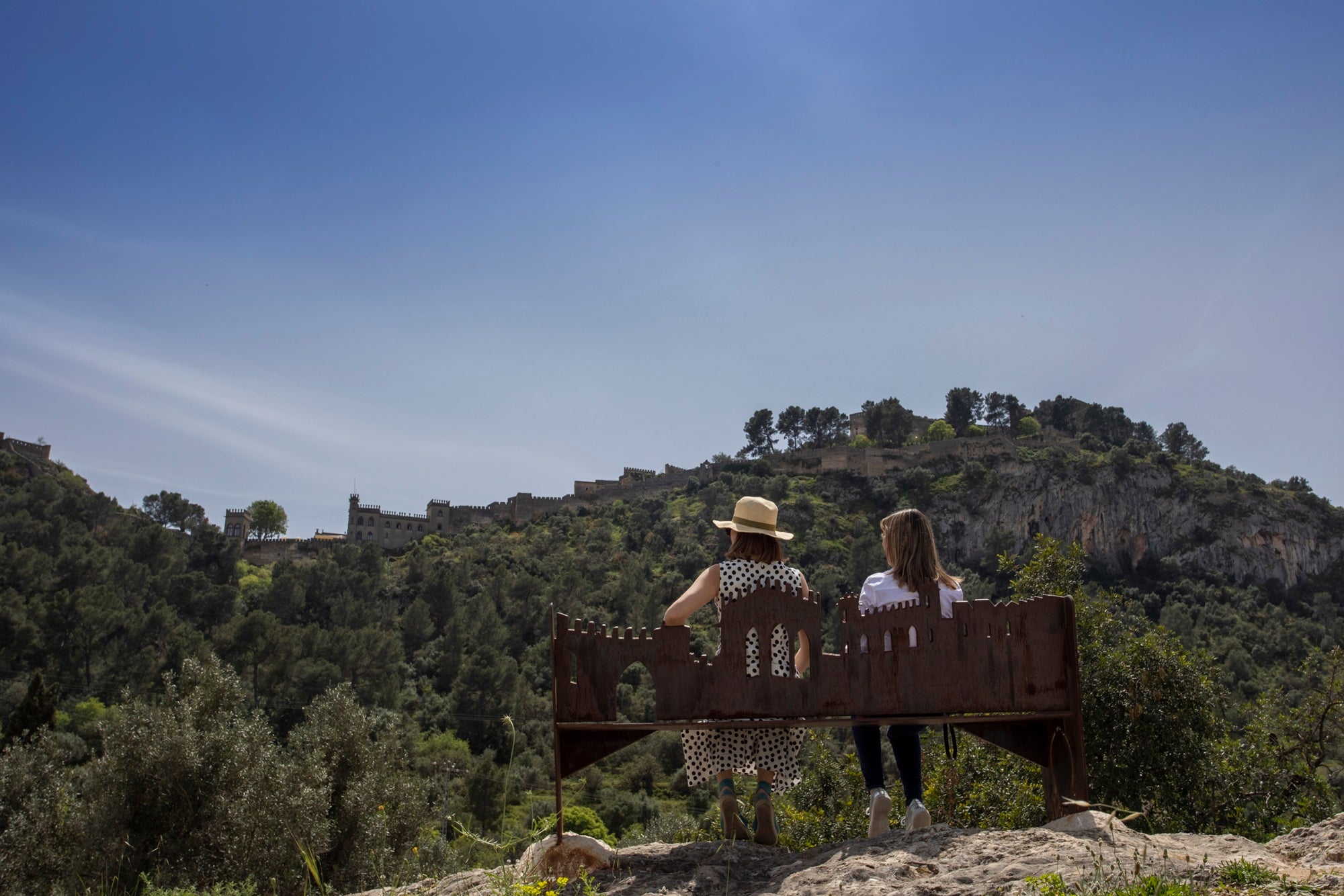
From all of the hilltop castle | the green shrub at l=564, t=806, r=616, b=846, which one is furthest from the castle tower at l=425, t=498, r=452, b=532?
the green shrub at l=564, t=806, r=616, b=846

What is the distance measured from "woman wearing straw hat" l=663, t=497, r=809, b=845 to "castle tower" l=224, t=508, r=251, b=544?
88001 mm

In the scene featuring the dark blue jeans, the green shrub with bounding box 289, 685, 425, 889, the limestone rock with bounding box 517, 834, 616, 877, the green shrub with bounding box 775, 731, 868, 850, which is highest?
the dark blue jeans

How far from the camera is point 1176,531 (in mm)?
66938

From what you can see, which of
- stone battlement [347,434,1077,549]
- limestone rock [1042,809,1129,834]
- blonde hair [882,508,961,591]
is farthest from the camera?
stone battlement [347,434,1077,549]

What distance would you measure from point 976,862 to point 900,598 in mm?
1308

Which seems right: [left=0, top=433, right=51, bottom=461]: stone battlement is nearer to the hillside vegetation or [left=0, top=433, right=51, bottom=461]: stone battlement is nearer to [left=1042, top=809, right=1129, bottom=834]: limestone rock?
the hillside vegetation

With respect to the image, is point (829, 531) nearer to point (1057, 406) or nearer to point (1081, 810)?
point (1057, 406)

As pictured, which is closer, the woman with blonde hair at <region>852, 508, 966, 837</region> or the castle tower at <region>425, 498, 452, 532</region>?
the woman with blonde hair at <region>852, 508, 966, 837</region>

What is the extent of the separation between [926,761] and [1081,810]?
488cm

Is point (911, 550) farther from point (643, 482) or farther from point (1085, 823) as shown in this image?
point (643, 482)

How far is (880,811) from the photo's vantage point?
4.11 metres

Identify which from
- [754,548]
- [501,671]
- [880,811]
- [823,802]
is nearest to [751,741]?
[880,811]

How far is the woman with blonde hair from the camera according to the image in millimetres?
4148

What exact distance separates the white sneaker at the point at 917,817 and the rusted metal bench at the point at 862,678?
1.58 feet
